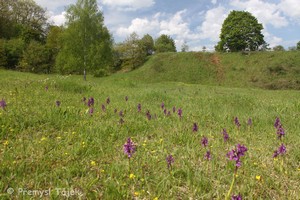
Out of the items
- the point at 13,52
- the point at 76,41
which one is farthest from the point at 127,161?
the point at 13,52

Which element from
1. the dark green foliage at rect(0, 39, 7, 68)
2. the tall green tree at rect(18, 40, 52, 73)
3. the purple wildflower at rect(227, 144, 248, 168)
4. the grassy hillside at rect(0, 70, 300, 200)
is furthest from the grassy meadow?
the dark green foliage at rect(0, 39, 7, 68)

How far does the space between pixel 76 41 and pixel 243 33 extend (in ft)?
134

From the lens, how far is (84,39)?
33906 mm

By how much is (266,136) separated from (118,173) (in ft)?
12.5

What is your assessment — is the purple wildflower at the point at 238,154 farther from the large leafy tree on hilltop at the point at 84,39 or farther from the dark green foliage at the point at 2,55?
the dark green foliage at the point at 2,55

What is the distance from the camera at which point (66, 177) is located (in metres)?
3.10

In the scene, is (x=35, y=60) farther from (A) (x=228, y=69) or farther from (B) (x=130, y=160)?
→ (B) (x=130, y=160)

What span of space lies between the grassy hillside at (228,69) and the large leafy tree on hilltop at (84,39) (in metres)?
12.1

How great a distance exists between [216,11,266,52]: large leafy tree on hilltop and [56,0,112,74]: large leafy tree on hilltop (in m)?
35.2

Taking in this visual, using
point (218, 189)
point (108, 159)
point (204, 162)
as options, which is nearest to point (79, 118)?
point (108, 159)

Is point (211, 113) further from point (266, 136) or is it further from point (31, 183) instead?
point (31, 183)

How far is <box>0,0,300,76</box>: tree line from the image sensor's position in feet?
110

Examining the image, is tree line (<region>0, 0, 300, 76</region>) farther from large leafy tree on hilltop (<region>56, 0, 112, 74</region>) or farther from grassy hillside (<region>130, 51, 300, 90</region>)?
grassy hillside (<region>130, 51, 300, 90</region>)

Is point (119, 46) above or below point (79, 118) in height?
above
